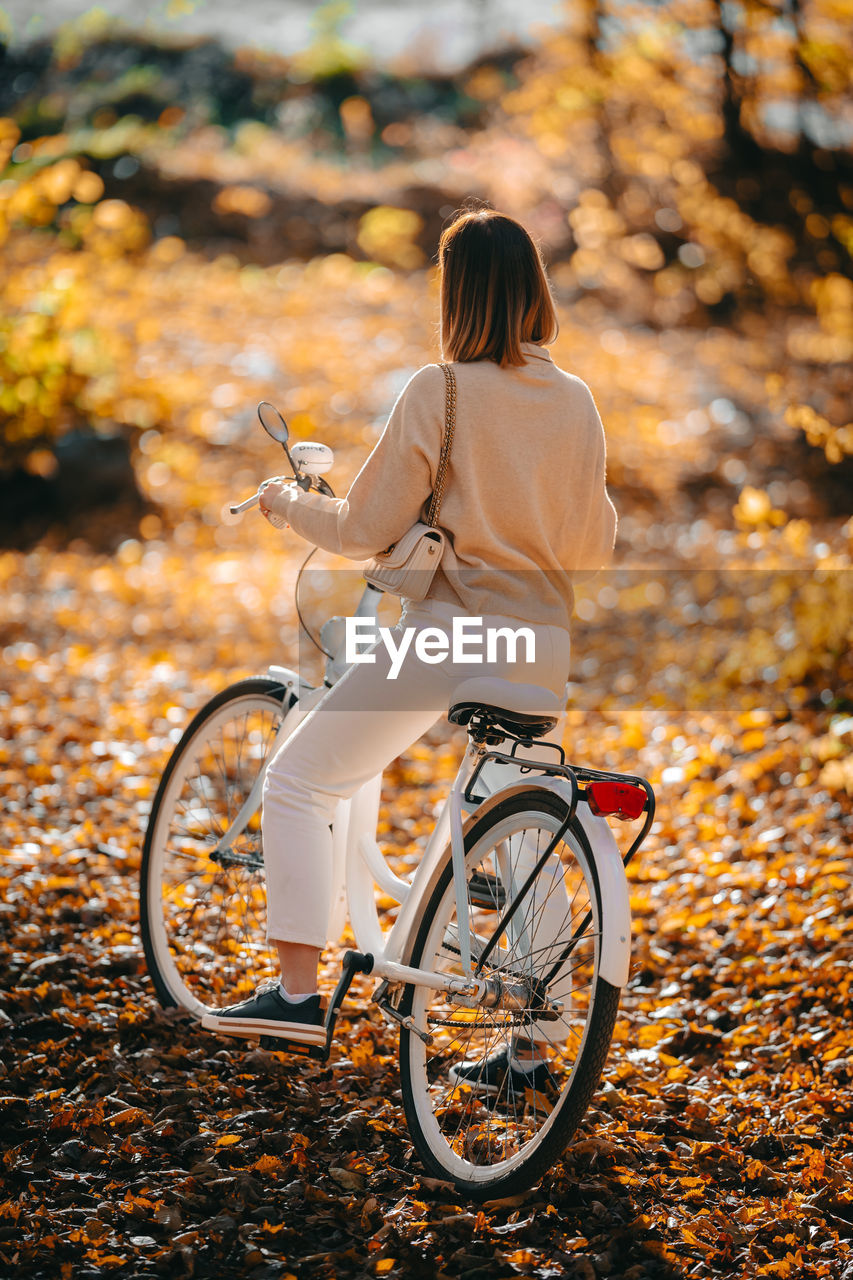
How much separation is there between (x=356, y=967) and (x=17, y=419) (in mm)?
7851

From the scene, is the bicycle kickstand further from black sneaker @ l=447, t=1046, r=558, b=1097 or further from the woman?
black sneaker @ l=447, t=1046, r=558, b=1097

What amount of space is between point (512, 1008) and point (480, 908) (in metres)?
0.35

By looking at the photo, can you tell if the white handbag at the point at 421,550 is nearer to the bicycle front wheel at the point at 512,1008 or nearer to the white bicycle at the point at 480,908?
the white bicycle at the point at 480,908

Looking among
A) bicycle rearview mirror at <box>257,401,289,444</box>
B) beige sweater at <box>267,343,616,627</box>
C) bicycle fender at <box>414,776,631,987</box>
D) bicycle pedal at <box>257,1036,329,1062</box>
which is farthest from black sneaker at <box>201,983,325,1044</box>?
bicycle rearview mirror at <box>257,401,289,444</box>

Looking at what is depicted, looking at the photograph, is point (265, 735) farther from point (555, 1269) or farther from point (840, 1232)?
point (840, 1232)

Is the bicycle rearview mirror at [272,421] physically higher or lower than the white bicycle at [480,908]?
higher

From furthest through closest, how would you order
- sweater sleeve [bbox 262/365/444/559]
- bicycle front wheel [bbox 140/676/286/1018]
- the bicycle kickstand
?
1. bicycle front wheel [bbox 140/676/286/1018]
2. the bicycle kickstand
3. sweater sleeve [bbox 262/365/444/559]

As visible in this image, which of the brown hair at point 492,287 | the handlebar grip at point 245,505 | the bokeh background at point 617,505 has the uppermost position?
the brown hair at point 492,287

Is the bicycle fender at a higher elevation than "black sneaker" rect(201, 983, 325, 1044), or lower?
higher

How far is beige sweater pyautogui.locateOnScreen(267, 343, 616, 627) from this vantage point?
251cm

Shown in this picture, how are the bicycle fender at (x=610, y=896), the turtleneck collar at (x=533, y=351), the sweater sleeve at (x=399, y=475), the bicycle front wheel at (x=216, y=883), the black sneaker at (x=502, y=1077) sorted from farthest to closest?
1. the bicycle front wheel at (x=216, y=883)
2. the black sneaker at (x=502, y=1077)
3. the turtleneck collar at (x=533, y=351)
4. the sweater sleeve at (x=399, y=475)
5. the bicycle fender at (x=610, y=896)

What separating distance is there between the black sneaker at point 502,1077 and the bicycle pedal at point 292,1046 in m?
0.33

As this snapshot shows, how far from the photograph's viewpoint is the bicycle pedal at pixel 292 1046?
2803 millimetres

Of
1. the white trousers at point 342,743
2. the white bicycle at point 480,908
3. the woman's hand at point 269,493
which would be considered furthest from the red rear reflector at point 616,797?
the woman's hand at point 269,493
